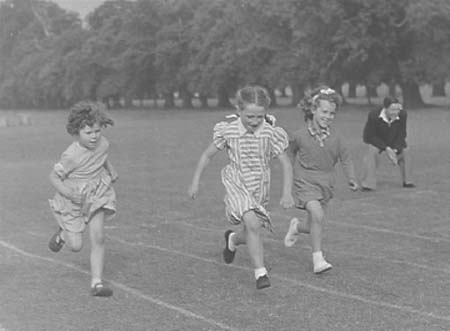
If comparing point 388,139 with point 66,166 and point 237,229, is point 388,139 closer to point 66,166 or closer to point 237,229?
point 237,229

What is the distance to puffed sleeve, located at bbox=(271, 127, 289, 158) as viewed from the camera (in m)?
7.58

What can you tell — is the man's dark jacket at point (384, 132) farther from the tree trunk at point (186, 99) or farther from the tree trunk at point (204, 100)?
the tree trunk at point (186, 99)

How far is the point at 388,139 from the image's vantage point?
1463cm

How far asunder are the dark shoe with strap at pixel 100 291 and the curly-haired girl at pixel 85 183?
196 millimetres

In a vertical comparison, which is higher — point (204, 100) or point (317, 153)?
point (317, 153)

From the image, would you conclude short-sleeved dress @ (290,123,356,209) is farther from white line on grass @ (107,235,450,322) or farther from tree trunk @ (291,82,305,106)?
tree trunk @ (291,82,305,106)

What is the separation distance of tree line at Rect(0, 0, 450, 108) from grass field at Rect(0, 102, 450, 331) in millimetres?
29304

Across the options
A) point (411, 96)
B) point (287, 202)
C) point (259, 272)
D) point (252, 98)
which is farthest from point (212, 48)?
point (259, 272)

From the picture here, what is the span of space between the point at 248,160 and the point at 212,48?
57022mm

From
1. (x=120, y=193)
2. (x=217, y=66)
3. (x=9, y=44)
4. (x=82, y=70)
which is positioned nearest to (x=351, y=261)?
(x=120, y=193)

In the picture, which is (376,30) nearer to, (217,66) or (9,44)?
(217,66)

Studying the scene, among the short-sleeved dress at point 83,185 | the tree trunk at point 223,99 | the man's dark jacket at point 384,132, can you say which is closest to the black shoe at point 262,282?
the short-sleeved dress at point 83,185

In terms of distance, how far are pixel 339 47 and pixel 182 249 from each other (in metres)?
36.2

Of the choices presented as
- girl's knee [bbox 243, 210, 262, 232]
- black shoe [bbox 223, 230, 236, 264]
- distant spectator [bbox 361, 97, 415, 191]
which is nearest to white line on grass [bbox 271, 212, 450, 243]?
black shoe [bbox 223, 230, 236, 264]
